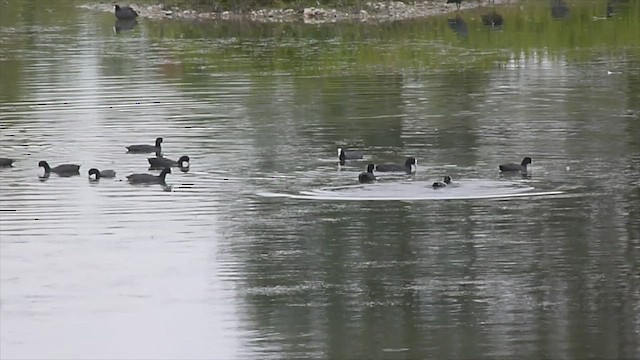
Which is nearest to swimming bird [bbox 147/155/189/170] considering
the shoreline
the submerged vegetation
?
the submerged vegetation

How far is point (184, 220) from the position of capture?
26.9 m

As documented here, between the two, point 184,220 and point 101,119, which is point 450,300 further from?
point 101,119

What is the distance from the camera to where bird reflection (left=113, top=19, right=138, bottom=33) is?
67.8 metres

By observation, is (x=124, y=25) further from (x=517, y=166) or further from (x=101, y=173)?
(x=517, y=166)

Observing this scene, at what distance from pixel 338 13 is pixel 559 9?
9.13m

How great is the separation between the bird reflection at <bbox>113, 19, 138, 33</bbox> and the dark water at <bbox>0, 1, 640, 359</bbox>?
15852mm

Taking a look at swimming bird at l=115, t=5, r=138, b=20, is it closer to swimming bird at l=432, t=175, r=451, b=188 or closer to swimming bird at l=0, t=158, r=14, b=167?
swimming bird at l=0, t=158, r=14, b=167

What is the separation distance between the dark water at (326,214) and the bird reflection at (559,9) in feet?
45.9

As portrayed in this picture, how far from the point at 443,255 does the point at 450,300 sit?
270cm

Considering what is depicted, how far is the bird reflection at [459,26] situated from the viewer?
60.4 meters

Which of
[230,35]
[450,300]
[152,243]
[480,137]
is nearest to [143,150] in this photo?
[480,137]

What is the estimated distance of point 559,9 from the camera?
68.7 meters

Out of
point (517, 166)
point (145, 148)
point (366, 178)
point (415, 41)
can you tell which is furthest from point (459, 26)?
point (366, 178)

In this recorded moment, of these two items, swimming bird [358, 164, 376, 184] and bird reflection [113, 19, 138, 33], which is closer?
swimming bird [358, 164, 376, 184]
